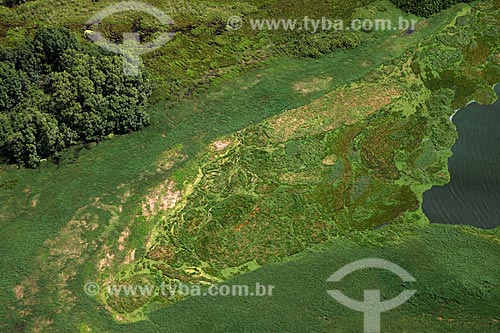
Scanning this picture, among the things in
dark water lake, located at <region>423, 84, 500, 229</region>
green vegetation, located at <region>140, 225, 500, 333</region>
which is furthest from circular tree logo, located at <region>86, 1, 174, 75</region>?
dark water lake, located at <region>423, 84, 500, 229</region>

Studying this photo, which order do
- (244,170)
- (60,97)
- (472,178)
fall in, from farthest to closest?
1. (472,178)
2. (244,170)
3. (60,97)

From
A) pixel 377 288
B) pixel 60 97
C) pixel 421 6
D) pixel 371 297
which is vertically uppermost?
pixel 421 6

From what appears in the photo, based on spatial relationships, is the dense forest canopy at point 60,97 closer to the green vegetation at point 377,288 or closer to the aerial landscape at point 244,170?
the aerial landscape at point 244,170

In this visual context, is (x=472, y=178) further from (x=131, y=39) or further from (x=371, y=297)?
(x=131, y=39)

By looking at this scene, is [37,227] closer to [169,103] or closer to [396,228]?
[169,103]

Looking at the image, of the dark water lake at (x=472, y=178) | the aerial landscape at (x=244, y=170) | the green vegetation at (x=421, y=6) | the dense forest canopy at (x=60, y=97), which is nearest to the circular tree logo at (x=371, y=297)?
the aerial landscape at (x=244, y=170)

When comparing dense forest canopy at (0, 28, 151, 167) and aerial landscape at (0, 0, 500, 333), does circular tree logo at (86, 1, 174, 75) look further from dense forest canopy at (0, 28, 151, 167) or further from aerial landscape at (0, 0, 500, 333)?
dense forest canopy at (0, 28, 151, 167)

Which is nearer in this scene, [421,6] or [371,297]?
[371,297]

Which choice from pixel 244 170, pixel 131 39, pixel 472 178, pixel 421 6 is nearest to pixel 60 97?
pixel 131 39
